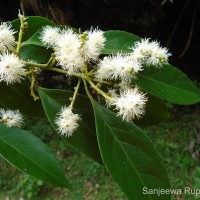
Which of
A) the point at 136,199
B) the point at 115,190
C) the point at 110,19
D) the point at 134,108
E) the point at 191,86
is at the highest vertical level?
the point at 110,19

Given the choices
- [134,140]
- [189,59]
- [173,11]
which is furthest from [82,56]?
[189,59]

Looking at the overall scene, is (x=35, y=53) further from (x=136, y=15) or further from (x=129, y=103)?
(x=136, y=15)

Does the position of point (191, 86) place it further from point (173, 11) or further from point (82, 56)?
point (173, 11)

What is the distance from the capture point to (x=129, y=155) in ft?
2.10

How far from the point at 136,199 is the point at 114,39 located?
1.00 ft

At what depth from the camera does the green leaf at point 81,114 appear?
0.65 metres

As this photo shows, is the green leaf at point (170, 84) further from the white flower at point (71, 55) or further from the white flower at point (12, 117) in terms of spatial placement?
the white flower at point (12, 117)

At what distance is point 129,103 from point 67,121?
4.4 inches

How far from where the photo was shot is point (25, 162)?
613 mm

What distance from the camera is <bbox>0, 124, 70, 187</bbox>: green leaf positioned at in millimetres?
609

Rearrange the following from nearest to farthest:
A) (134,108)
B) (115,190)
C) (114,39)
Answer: (134,108) < (114,39) < (115,190)

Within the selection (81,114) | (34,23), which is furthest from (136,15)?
(81,114)

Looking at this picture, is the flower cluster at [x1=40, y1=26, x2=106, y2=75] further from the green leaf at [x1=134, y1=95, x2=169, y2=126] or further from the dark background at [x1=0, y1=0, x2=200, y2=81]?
Result: the dark background at [x1=0, y1=0, x2=200, y2=81]

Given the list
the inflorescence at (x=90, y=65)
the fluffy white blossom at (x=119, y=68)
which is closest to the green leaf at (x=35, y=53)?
the inflorescence at (x=90, y=65)
